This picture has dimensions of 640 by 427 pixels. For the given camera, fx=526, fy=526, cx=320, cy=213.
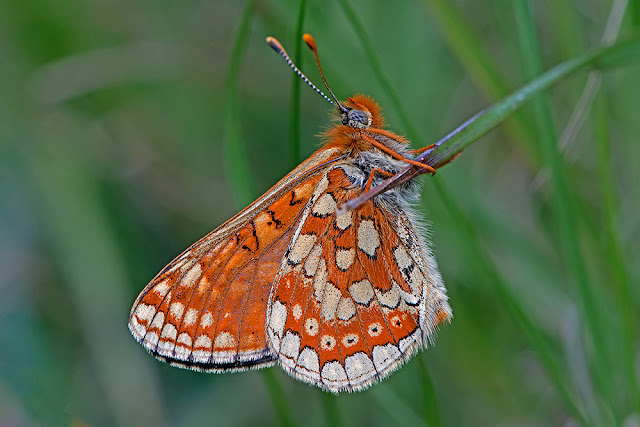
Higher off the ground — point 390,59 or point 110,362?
point 390,59

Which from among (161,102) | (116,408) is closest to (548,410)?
(116,408)

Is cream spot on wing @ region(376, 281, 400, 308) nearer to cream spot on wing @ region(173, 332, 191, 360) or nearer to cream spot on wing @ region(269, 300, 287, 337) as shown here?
cream spot on wing @ region(269, 300, 287, 337)

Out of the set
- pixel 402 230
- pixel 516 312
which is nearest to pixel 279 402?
pixel 402 230

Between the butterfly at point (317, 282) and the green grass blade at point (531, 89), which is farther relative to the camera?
the butterfly at point (317, 282)

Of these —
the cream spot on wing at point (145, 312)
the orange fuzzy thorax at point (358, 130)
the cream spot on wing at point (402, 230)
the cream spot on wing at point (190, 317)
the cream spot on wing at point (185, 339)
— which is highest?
the orange fuzzy thorax at point (358, 130)

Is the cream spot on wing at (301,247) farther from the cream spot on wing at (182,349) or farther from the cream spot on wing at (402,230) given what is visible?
the cream spot on wing at (182,349)

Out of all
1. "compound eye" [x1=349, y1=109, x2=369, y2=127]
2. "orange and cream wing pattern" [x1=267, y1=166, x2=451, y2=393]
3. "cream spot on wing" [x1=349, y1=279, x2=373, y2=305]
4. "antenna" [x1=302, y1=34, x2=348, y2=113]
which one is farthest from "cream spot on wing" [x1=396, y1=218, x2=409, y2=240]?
"antenna" [x1=302, y1=34, x2=348, y2=113]

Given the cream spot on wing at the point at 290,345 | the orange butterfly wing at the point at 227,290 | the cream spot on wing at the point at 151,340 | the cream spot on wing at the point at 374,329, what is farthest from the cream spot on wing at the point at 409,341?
the cream spot on wing at the point at 151,340

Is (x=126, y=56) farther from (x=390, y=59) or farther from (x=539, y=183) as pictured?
(x=539, y=183)
